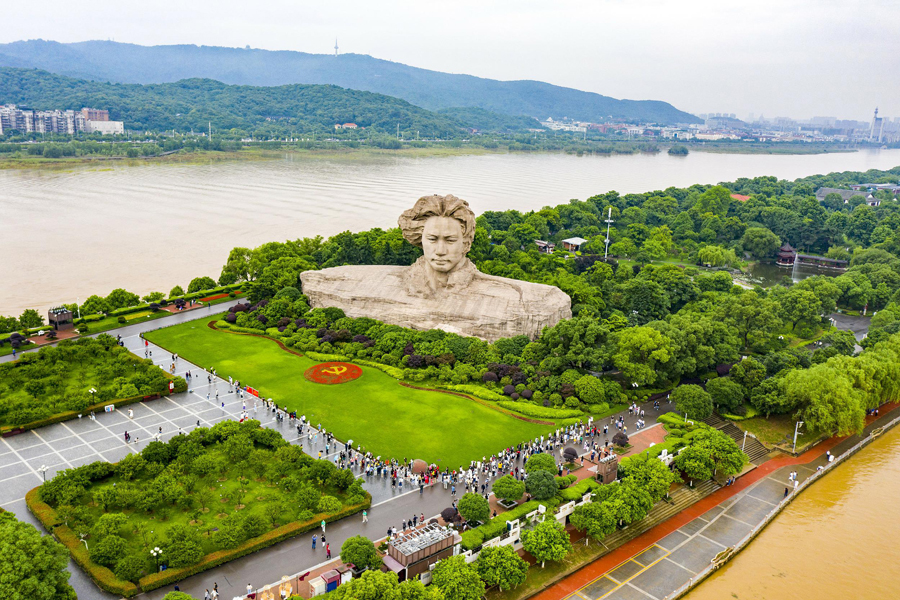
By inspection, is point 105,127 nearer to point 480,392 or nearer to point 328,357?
point 328,357

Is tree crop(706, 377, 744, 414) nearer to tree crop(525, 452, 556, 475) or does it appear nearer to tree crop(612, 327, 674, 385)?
tree crop(612, 327, 674, 385)

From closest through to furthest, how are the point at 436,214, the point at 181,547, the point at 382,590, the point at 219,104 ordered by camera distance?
the point at 382,590, the point at 181,547, the point at 436,214, the point at 219,104

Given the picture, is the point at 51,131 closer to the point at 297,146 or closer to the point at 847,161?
the point at 297,146

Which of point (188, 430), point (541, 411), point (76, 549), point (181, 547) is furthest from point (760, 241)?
point (76, 549)

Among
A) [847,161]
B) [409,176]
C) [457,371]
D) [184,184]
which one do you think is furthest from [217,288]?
[847,161]

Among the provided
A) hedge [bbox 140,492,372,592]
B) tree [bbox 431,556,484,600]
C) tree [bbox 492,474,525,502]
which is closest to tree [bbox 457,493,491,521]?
tree [bbox 492,474,525,502]

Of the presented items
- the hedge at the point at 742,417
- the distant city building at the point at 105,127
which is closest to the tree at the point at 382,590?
the hedge at the point at 742,417
